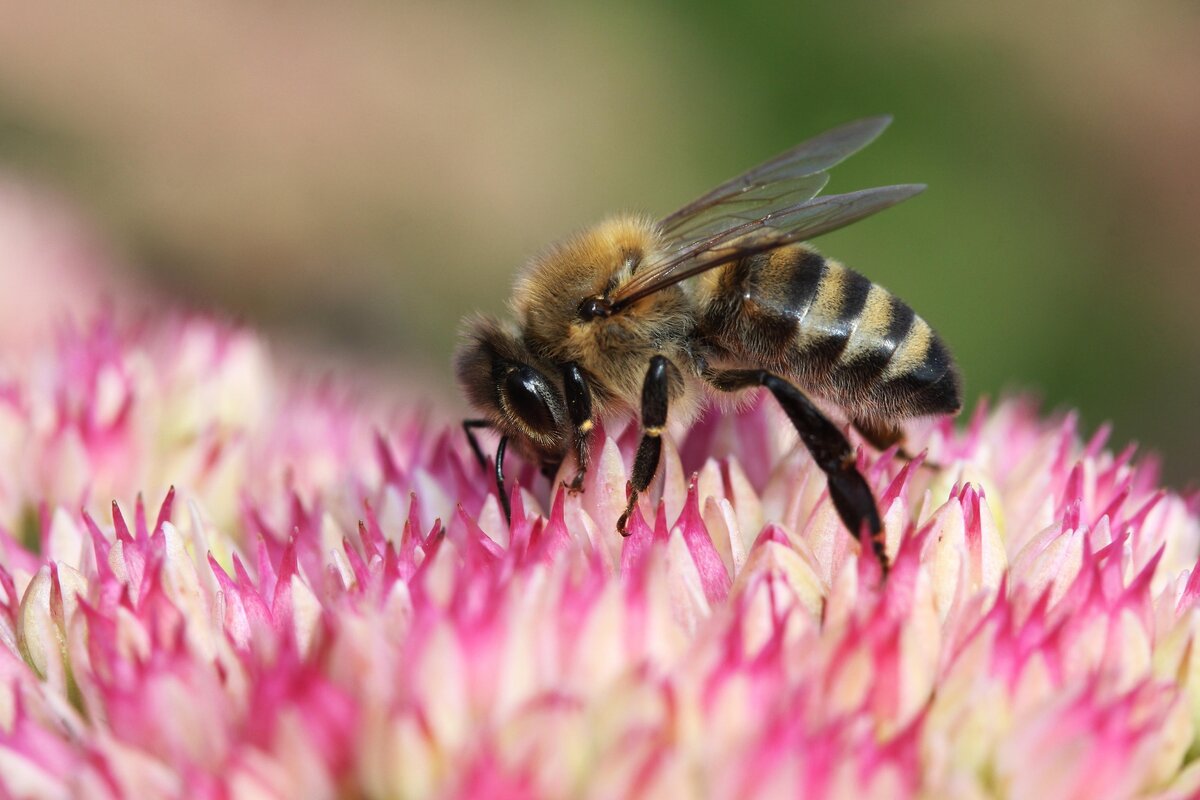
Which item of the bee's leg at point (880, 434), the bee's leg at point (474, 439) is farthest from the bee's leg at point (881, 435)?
the bee's leg at point (474, 439)

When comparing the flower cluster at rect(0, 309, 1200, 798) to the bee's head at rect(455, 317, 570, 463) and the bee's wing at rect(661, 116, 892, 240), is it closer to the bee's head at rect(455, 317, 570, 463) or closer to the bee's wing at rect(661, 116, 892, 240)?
the bee's head at rect(455, 317, 570, 463)

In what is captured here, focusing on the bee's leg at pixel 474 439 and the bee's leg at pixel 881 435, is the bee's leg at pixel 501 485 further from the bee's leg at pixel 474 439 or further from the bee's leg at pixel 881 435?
the bee's leg at pixel 881 435

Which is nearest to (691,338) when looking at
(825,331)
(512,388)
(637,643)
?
(825,331)

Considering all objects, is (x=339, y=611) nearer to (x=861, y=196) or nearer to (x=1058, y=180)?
(x=861, y=196)

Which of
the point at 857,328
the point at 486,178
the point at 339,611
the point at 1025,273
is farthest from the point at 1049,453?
the point at 486,178

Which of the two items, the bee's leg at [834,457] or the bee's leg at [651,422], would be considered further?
the bee's leg at [651,422]

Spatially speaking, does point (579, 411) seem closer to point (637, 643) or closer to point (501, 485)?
point (501, 485)
